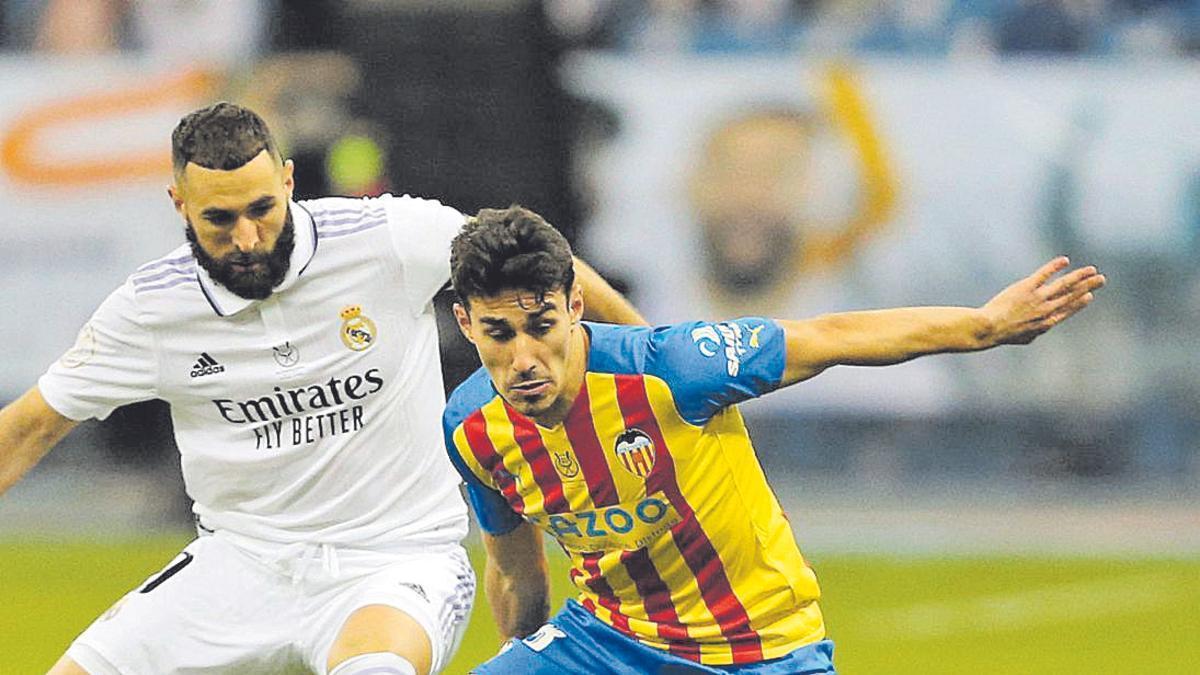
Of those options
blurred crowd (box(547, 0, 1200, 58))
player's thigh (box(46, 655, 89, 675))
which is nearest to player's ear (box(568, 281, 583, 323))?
player's thigh (box(46, 655, 89, 675))

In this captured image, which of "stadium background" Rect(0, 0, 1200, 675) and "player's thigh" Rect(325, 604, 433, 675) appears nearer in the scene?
"player's thigh" Rect(325, 604, 433, 675)

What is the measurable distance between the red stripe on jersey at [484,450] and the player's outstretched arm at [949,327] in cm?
85

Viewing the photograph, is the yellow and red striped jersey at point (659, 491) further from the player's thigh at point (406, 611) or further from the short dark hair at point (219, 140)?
the short dark hair at point (219, 140)

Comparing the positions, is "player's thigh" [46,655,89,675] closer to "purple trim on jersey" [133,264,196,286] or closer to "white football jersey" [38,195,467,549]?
"white football jersey" [38,195,467,549]

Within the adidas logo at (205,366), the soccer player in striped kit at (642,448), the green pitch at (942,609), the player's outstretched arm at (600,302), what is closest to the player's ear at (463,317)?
the soccer player in striped kit at (642,448)

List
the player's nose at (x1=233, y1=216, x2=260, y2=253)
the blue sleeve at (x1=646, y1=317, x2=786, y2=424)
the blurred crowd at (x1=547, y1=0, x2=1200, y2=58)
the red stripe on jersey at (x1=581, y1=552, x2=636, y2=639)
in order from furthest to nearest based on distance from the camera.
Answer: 1. the blurred crowd at (x1=547, y1=0, x2=1200, y2=58)
2. the player's nose at (x1=233, y1=216, x2=260, y2=253)
3. the red stripe on jersey at (x1=581, y1=552, x2=636, y2=639)
4. the blue sleeve at (x1=646, y1=317, x2=786, y2=424)

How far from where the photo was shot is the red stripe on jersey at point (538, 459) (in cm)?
585

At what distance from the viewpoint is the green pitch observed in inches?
392

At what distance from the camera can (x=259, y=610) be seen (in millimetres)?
6406

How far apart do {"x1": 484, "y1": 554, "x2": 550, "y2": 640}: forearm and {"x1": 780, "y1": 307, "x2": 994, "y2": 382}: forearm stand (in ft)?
3.72

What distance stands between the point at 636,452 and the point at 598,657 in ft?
1.96

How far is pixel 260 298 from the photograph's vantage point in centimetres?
635

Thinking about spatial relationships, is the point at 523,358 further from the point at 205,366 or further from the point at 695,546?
the point at 205,366

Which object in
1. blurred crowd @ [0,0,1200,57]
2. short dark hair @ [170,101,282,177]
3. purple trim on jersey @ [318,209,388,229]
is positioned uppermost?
blurred crowd @ [0,0,1200,57]
